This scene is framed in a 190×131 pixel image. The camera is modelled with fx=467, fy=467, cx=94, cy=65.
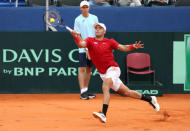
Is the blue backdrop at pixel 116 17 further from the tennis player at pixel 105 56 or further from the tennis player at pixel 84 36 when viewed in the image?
the tennis player at pixel 105 56

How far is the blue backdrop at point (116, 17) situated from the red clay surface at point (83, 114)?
209 cm

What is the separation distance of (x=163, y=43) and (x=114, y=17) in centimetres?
160

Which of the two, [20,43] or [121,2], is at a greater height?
[121,2]

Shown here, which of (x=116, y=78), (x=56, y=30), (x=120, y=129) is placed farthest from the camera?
(x=56, y=30)

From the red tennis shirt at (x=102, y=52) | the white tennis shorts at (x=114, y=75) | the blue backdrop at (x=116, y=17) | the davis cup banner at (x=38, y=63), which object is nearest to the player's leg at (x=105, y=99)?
the white tennis shorts at (x=114, y=75)

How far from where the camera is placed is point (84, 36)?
9.99 meters

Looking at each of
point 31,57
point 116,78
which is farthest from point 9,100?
point 116,78

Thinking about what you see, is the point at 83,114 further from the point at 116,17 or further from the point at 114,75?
the point at 116,17

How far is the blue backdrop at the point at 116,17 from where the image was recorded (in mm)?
11992

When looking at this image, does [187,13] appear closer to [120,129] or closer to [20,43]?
[20,43]

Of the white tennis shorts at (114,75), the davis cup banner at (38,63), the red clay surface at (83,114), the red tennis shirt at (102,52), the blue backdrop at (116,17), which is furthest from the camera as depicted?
the blue backdrop at (116,17)

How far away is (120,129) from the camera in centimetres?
643

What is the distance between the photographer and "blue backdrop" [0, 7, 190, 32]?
39.3ft

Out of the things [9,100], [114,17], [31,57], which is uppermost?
[114,17]
